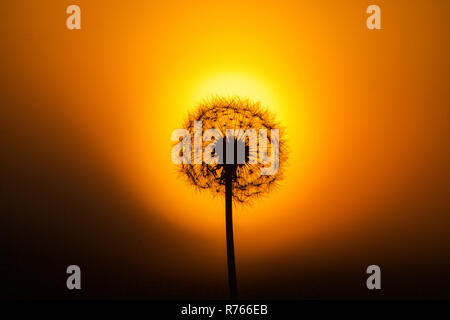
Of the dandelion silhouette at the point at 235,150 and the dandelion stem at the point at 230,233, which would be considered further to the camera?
the dandelion silhouette at the point at 235,150

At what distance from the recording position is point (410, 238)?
2.83 metres

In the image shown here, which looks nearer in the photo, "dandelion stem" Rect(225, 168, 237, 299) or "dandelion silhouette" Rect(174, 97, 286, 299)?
"dandelion stem" Rect(225, 168, 237, 299)

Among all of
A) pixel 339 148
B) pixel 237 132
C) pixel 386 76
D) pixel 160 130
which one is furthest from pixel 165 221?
pixel 386 76

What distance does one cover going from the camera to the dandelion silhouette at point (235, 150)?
8.34 feet

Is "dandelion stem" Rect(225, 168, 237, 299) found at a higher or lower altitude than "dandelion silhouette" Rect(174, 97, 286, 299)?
lower

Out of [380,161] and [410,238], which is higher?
[380,161]

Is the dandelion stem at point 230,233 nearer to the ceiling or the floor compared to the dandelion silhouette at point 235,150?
nearer to the floor

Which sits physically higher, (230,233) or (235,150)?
(235,150)

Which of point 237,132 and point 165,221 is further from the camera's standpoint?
point 165,221

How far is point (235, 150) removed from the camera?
2.53 m

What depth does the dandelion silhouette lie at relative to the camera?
2541mm
